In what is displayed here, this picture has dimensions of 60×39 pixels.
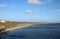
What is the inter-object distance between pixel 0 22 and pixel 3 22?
4.45 feet

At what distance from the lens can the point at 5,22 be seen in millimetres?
65312

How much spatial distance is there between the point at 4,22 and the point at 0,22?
1.48 metres

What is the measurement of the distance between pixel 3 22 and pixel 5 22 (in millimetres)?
1422

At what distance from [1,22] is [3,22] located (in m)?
0.73

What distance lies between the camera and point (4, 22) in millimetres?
64625

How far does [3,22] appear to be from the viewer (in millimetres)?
64000

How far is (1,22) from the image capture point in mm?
64000

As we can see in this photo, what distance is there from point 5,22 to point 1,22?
6.01 ft

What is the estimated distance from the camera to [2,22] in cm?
6334

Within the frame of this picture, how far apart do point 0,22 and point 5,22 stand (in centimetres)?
188

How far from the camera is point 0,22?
2544 inches
